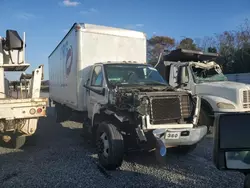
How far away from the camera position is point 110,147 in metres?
5.28

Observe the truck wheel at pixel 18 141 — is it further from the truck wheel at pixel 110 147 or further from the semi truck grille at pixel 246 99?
the semi truck grille at pixel 246 99

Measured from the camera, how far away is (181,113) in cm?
555

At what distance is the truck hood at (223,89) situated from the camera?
796 cm

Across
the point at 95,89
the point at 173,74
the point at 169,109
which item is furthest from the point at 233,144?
the point at 173,74

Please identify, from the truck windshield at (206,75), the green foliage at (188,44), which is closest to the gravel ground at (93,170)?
the truck windshield at (206,75)

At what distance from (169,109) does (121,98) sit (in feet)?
3.20

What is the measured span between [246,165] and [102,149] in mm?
3817

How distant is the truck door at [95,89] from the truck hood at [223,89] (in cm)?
350

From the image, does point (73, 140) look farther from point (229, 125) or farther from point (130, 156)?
point (229, 125)

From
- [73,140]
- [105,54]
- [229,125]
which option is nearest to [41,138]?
[73,140]

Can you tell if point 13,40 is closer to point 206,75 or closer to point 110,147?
point 110,147

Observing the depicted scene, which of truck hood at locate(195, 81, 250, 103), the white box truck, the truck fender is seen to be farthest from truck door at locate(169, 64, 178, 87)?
the truck fender

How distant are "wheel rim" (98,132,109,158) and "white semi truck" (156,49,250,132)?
211 centimetres

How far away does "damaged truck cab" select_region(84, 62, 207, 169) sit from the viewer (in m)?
5.12
